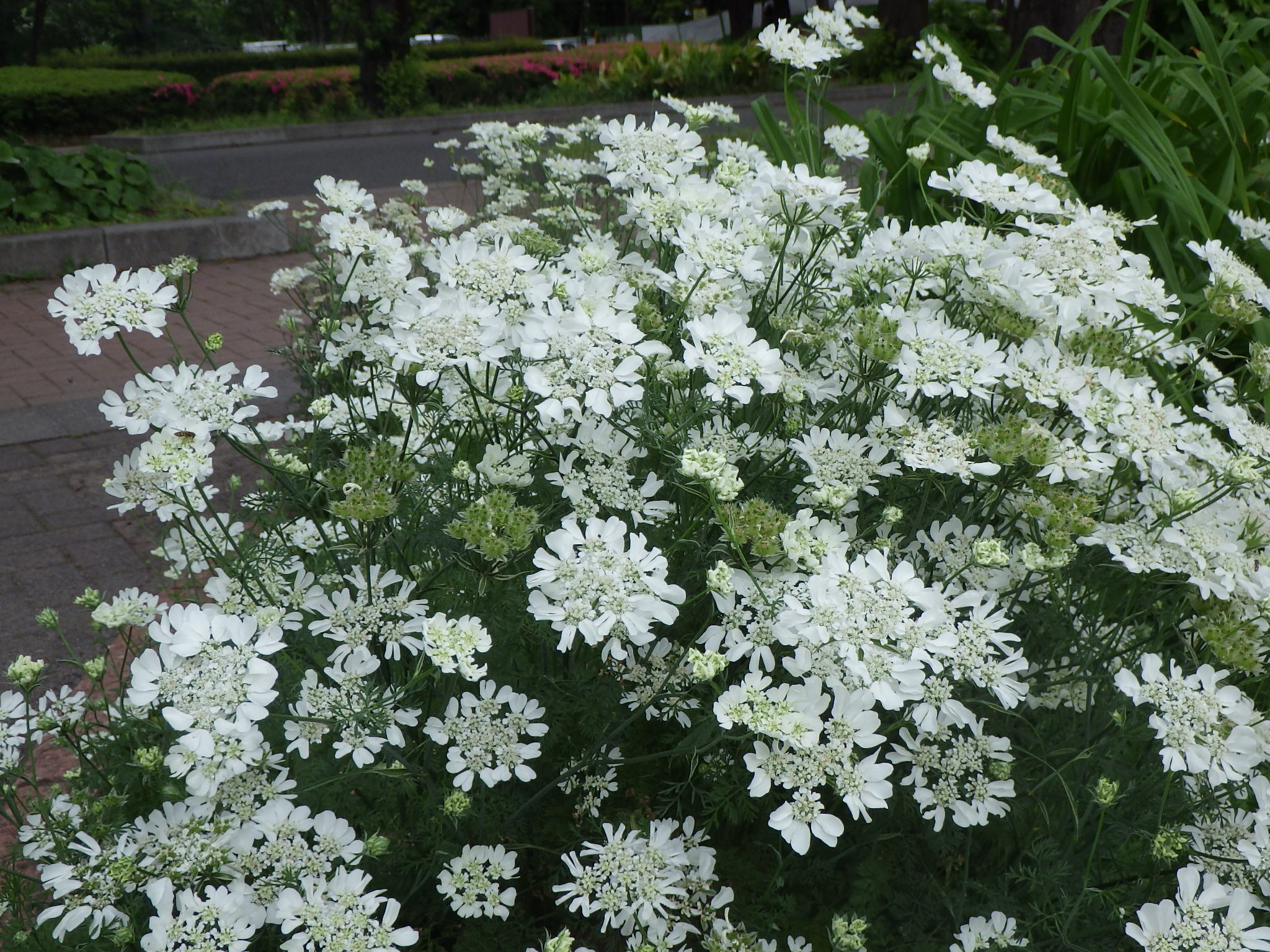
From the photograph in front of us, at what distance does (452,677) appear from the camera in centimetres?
199

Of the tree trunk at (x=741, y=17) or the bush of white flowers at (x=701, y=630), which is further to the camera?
the tree trunk at (x=741, y=17)

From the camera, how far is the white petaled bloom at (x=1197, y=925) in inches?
65.8

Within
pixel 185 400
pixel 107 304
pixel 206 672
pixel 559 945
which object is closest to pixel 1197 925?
pixel 559 945

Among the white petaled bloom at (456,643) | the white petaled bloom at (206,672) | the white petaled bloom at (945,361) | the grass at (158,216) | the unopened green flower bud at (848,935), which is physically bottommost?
the grass at (158,216)

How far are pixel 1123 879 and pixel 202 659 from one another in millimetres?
1826

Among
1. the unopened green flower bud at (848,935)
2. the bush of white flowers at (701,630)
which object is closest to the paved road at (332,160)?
the bush of white flowers at (701,630)

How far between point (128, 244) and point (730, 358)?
7.30 meters

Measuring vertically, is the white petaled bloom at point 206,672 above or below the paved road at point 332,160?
above

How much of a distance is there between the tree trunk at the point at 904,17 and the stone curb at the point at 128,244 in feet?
48.8

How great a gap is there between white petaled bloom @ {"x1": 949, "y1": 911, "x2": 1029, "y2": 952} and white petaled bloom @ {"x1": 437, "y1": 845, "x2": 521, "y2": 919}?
0.81 metres

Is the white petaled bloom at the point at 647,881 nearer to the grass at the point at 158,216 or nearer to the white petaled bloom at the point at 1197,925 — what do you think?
the white petaled bloom at the point at 1197,925

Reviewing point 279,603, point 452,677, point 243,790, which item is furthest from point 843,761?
point 279,603

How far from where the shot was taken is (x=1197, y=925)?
170 centimetres

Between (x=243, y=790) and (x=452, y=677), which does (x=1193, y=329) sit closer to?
(x=452, y=677)
